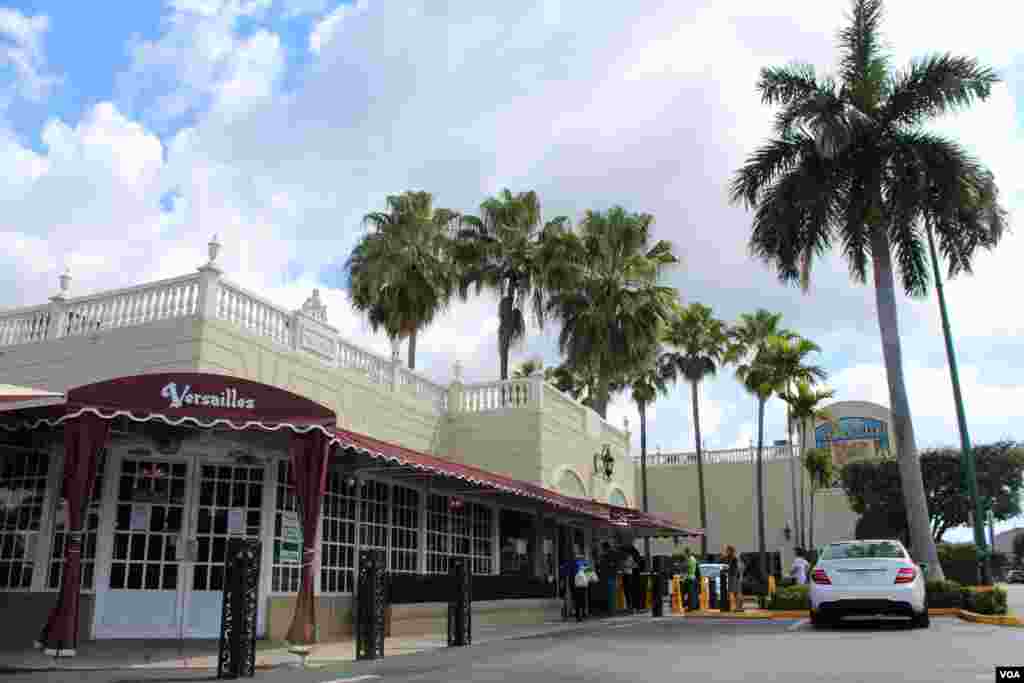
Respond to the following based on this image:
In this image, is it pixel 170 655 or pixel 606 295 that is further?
pixel 606 295

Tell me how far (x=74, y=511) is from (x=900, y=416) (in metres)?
17.5

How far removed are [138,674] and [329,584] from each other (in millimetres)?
6768

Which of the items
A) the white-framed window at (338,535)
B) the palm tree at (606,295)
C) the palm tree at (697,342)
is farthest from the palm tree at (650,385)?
the white-framed window at (338,535)

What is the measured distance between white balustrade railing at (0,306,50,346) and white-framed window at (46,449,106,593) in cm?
402

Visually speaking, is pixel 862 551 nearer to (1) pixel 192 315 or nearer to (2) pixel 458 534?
(2) pixel 458 534

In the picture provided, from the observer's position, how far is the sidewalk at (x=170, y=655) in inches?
416

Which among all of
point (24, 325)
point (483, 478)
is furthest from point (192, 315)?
point (483, 478)

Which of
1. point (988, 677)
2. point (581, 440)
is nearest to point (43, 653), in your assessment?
point (988, 677)

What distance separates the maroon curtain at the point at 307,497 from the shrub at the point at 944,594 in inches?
516

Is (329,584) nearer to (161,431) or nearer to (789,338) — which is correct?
(161,431)

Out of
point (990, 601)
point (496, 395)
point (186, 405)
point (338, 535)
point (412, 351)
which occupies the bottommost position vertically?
point (990, 601)

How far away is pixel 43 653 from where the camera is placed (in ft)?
Result: 37.4

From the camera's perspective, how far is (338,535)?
16797 millimetres

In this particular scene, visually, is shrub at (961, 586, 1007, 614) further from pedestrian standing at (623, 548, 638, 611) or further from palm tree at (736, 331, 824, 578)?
palm tree at (736, 331, 824, 578)
